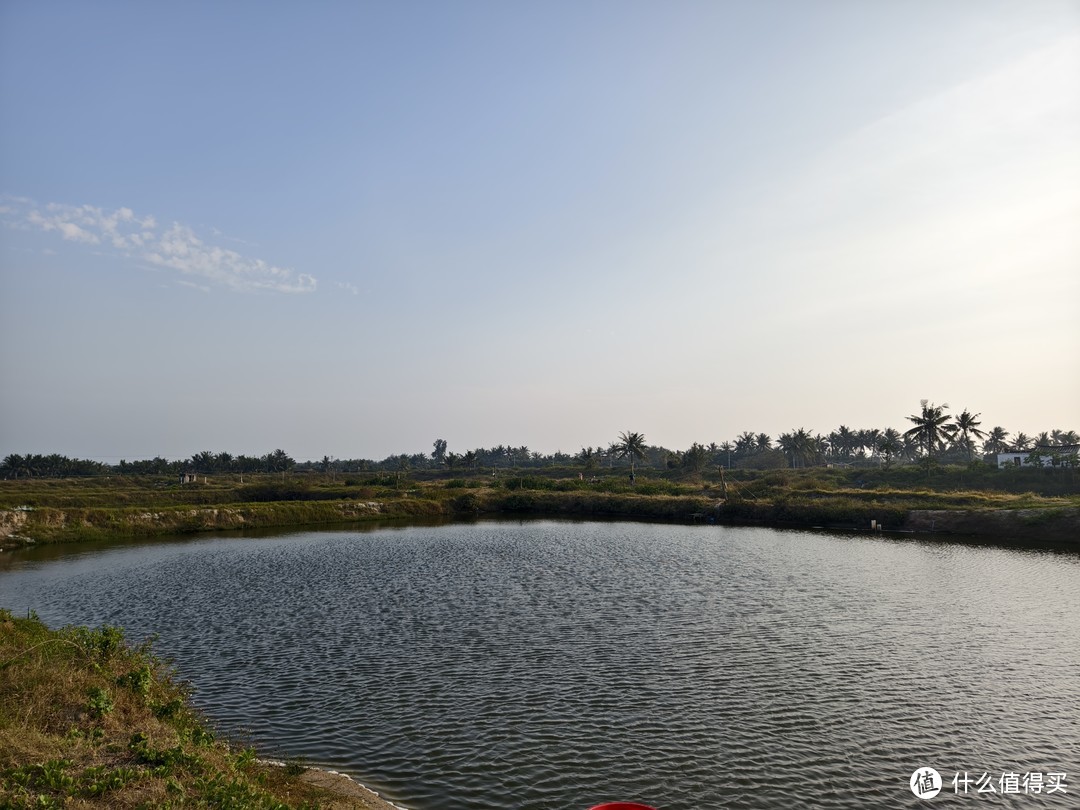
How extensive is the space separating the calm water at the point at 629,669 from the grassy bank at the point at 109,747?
3408 mm

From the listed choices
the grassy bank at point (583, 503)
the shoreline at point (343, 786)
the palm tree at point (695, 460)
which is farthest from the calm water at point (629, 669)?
the palm tree at point (695, 460)

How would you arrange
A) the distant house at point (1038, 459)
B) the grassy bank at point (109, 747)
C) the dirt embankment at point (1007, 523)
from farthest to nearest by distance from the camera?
the distant house at point (1038, 459)
the dirt embankment at point (1007, 523)
the grassy bank at point (109, 747)

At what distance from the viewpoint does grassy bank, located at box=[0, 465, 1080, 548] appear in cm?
7025

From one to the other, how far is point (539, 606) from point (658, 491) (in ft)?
243

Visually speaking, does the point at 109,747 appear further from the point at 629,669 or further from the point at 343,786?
the point at 629,669

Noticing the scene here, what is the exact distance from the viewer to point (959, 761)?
720 inches

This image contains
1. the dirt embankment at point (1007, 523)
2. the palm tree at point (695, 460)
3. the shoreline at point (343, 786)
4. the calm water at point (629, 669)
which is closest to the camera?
the shoreline at point (343, 786)

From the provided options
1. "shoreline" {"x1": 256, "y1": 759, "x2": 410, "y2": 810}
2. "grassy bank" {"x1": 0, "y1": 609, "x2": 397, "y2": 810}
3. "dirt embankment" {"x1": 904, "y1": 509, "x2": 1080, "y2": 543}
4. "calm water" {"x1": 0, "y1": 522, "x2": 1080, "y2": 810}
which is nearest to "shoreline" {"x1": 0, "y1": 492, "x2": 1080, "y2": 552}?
"dirt embankment" {"x1": 904, "y1": 509, "x2": 1080, "y2": 543}

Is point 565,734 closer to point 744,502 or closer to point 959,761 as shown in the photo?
point 959,761

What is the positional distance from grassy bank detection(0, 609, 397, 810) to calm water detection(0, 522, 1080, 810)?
3.41 m

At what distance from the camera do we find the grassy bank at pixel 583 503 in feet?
230

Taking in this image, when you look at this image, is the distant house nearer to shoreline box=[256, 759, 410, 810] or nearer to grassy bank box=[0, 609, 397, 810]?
shoreline box=[256, 759, 410, 810]

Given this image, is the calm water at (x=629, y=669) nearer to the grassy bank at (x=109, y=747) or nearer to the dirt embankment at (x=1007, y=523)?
the grassy bank at (x=109, y=747)

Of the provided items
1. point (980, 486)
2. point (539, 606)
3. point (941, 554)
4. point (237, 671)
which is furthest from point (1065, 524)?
point (237, 671)
